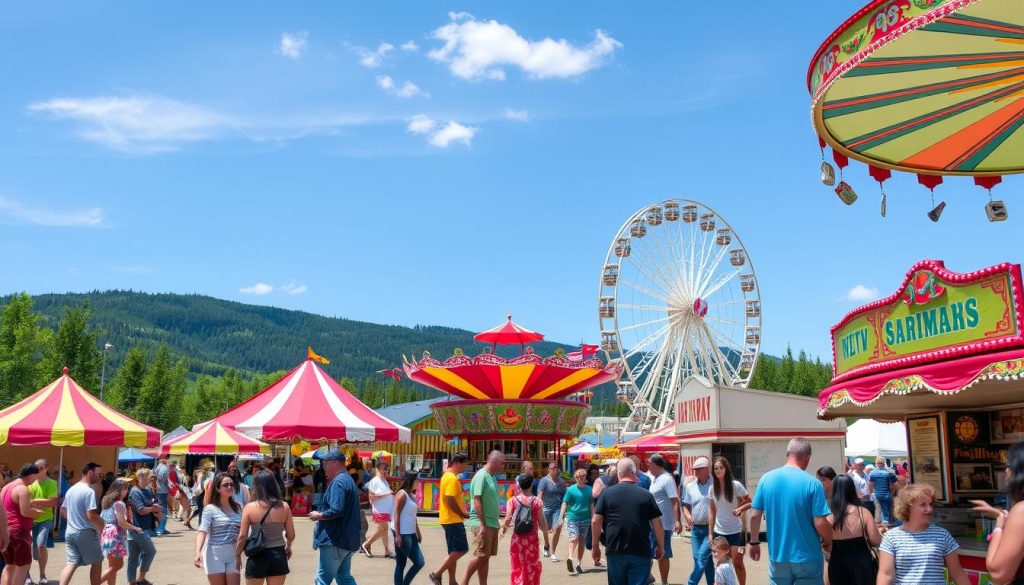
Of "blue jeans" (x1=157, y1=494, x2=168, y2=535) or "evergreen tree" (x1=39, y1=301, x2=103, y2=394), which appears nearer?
"blue jeans" (x1=157, y1=494, x2=168, y2=535)

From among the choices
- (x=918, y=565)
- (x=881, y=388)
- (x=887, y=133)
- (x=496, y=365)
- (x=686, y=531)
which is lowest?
(x=686, y=531)

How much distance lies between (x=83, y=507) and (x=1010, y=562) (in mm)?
8116

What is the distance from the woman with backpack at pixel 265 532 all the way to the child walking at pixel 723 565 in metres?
3.54

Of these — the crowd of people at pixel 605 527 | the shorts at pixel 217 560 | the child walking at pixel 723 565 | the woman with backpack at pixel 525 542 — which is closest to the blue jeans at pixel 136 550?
the crowd of people at pixel 605 527

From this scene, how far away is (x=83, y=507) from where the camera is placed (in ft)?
28.8

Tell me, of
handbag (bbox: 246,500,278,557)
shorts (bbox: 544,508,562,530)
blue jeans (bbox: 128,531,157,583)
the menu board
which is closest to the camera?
handbag (bbox: 246,500,278,557)

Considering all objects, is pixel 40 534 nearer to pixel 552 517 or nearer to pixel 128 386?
pixel 552 517

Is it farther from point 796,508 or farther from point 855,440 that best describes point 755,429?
point 855,440

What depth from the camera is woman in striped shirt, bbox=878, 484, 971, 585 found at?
4949 mm

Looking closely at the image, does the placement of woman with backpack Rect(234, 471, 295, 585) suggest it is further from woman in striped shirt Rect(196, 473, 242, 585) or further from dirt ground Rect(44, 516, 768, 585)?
dirt ground Rect(44, 516, 768, 585)

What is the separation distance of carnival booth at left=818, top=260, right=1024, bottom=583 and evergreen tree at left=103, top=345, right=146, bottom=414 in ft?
192

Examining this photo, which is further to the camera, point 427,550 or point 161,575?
point 427,550

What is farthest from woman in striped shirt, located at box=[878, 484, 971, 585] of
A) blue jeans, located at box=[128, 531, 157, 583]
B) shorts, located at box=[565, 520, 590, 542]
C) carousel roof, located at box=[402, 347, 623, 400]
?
carousel roof, located at box=[402, 347, 623, 400]

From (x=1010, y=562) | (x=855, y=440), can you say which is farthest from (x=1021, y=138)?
(x=855, y=440)
